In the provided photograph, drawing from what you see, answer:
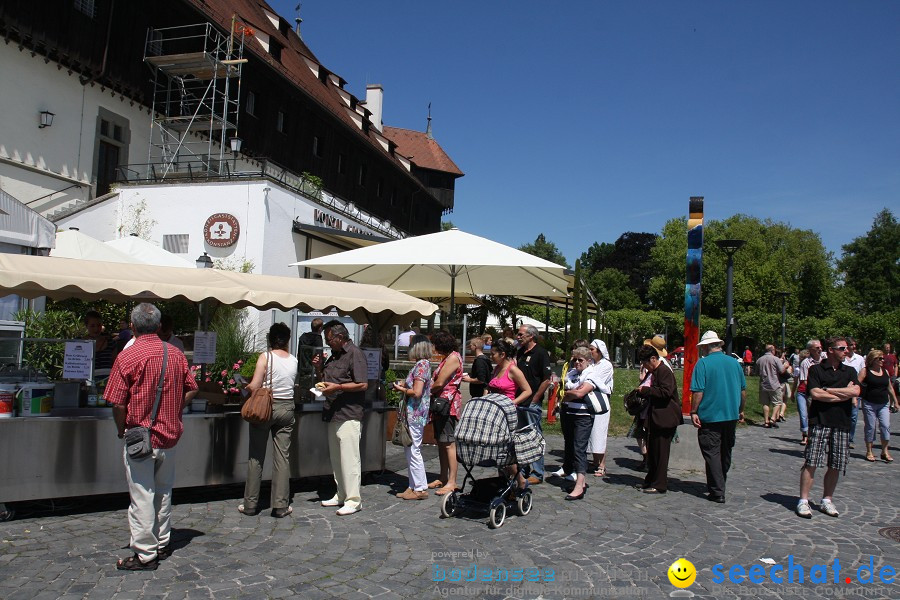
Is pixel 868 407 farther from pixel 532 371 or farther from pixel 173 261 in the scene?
pixel 173 261

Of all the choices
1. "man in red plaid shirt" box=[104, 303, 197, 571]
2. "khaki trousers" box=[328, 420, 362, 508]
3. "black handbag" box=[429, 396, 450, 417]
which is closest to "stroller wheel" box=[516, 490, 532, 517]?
"black handbag" box=[429, 396, 450, 417]

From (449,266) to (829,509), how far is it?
665 centimetres

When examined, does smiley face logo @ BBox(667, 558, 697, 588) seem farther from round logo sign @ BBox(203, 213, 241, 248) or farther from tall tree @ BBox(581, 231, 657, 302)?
tall tree @ BBox(581, 231, 657, 302)

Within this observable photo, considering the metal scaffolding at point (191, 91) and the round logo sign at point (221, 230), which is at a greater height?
the metal scaffolding at point (191, 91)

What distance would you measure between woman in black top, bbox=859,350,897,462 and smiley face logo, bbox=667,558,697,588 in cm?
684

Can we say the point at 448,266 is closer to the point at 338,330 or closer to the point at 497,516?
the point at 338,330

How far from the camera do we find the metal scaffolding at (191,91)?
72.5 feet

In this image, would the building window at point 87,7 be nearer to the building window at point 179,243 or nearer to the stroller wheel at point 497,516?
the building window at point 179,243

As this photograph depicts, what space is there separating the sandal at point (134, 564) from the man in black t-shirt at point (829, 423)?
5.74 metres

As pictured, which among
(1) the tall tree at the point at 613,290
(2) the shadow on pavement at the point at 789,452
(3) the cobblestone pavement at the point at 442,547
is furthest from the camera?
(1) the tall tree at the point at 613,290

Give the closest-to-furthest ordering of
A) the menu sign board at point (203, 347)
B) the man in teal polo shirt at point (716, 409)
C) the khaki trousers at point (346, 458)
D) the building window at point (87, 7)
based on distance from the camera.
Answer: the khaki trousers at point (346, 458)
the man in teal polo shirt at point (716, 409)
the menu sign board at point (203, 347)
the building window at point (87, 7)

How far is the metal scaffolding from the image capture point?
2209 centimetres

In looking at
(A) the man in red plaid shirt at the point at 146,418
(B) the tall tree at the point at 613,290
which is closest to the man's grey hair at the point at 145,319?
(A) the man in red plaid shirt at the point at 146,418

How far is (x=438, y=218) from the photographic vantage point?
50.1m
